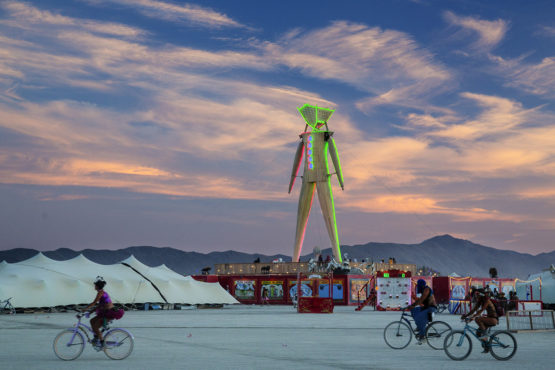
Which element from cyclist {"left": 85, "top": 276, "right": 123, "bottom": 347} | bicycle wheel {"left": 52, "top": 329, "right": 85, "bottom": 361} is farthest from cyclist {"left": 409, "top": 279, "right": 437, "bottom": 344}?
bicycle wheel {"left": 52, "top": 329, "right": 85, "bottom": 361}

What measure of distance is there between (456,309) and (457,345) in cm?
2704

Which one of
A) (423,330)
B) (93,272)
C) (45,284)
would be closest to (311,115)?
(93,272)

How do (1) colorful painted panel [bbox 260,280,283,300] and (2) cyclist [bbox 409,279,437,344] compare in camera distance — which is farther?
(1) colorful painted panel [bbox 260,280,283,300]

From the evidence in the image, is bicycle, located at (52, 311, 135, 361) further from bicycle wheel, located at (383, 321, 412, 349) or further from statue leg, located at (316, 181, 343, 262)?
statue leg, located at (316, 181, 343, 262)

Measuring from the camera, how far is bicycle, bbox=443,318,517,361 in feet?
48.4

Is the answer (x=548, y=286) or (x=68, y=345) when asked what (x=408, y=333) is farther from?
(x=548, y=286)

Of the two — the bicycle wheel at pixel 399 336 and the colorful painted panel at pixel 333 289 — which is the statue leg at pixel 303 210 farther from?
the bicycle wheel at pixel 399 336

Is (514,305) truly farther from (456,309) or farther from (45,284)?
(45,284)

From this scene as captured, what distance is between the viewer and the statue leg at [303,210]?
60.1 m

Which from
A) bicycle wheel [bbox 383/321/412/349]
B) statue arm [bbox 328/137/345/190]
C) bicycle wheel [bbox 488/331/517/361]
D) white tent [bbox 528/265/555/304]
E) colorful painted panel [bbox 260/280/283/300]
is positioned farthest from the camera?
colorful painted panel [bbox 260/280/283/300]

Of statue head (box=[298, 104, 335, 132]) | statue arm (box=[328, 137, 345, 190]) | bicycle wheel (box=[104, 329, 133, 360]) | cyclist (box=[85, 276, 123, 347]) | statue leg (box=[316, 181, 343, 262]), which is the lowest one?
bicycle wheel (box=[104, 329, 133, 360])

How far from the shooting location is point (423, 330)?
1705 centimetres

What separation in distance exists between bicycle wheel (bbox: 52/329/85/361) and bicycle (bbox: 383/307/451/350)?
720cm

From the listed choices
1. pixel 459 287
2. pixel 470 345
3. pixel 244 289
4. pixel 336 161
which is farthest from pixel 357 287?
pixel 470 345
